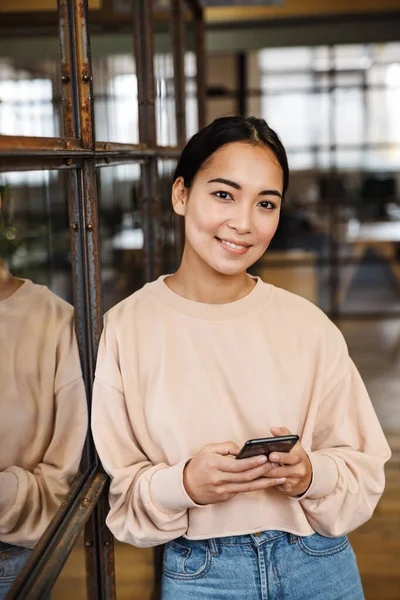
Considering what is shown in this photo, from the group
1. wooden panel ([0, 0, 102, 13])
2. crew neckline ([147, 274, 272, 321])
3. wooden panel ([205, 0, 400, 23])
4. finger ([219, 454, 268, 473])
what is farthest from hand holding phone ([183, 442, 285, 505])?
wooden panel ([205, 0, 400, 23])

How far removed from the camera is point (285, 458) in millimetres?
1179

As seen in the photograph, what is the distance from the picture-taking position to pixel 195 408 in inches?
49.8

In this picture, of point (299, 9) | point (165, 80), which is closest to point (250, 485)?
point (165, 80)

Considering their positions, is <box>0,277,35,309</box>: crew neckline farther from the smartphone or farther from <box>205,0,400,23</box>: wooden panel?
<box>205,0,400,23</box>: wooden panel

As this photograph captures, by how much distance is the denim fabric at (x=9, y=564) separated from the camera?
90cm

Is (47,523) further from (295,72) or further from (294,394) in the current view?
(295,72)

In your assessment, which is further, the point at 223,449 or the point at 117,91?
the point at 117,91

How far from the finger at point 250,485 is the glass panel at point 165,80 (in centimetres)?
116

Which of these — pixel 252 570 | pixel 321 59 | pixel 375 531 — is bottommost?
pixel 375 531

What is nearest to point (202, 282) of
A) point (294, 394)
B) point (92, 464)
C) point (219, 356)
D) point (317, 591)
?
point (219, 356)

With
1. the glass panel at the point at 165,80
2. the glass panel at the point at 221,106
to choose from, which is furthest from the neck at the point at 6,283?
the glass panel at the point at 221,106

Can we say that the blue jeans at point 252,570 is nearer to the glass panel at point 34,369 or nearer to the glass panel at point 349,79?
the glass panel at point 34,369

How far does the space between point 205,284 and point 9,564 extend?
0.56m

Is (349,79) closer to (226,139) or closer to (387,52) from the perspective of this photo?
(387,52)
